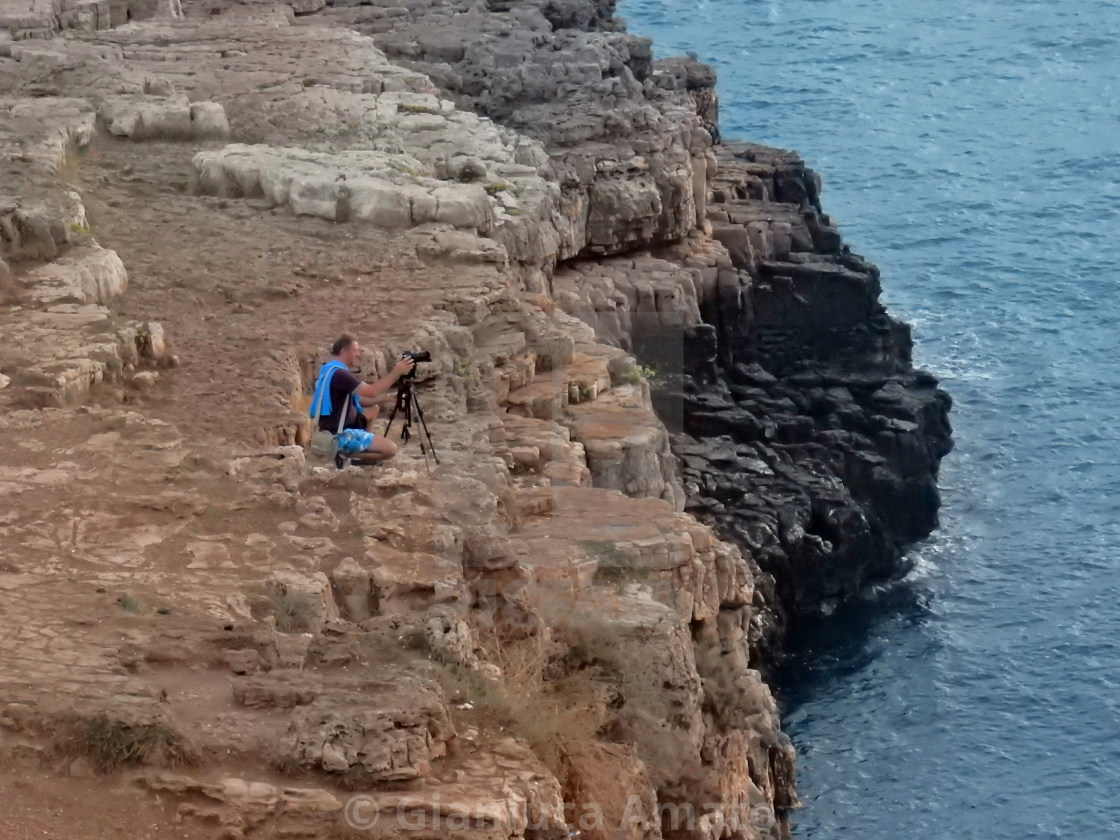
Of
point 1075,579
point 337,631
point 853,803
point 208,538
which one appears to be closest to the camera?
point 337,631

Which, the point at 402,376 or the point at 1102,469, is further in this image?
the point at 1102,469

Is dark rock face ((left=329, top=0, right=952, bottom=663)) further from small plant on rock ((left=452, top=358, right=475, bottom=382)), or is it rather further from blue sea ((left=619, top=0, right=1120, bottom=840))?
small plant on rock ((left=452, top=358, right=475, bottom=382))

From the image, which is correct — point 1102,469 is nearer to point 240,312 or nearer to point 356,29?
point 356,29

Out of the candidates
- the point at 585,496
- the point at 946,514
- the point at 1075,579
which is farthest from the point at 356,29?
the point at 585,496

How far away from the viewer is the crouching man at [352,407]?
61.8ft

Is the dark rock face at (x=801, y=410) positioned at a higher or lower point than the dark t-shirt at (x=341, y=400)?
lower

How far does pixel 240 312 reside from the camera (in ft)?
76.9

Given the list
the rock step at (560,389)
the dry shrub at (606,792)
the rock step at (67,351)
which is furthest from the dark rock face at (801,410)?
the dry shrub at (606,792)

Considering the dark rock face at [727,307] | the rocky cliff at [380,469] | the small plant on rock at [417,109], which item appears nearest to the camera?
the rocky cliff at [380,469]

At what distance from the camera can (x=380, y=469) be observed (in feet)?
60.1

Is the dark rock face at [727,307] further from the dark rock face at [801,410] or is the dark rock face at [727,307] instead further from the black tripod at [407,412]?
the black tripod at [407,412]

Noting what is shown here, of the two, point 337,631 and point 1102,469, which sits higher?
point 337,631

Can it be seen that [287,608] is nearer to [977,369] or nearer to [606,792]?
[606,792]

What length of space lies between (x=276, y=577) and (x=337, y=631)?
3.28 ft
